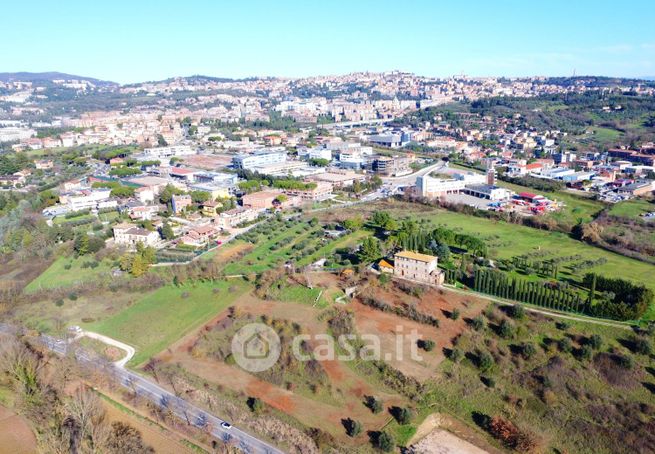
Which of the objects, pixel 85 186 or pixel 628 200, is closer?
pixel 628 200

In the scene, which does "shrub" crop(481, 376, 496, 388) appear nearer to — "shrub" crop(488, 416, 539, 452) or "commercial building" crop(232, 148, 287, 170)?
"shrub" crop(488, 416, 539, 452)

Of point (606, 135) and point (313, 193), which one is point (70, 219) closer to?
point (313, 193)

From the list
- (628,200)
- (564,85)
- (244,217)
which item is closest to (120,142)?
(244,217)

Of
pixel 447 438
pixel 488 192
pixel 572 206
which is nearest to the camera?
pixel 447 438

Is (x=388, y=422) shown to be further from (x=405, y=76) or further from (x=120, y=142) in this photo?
(x=405, y=76)

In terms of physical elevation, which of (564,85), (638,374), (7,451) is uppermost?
(564,85)

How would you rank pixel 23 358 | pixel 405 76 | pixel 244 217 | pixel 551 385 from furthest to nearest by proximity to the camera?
pixel 405 76
pixel 244 217
pixel 23 358
pixel 551 385

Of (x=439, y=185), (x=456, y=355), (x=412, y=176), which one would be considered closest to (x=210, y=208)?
(x=439, y=185)

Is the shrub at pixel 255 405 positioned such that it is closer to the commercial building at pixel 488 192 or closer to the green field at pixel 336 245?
the green field at pixel 336 245
